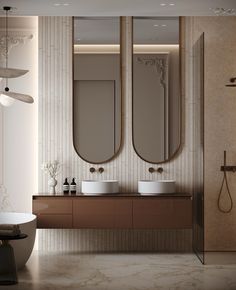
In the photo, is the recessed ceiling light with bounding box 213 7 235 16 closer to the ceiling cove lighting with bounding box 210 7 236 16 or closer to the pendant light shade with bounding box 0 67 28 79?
the ceiling cove lighting with bounding box 210 7 236 16

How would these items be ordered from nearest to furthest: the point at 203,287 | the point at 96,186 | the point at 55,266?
the point at 203,287
the point at 55,266
the point at 96,186

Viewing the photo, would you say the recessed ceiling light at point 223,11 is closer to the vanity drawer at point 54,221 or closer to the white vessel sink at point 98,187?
the white vessel sink at point 98,187

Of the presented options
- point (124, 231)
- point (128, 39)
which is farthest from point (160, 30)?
point (124, 231)

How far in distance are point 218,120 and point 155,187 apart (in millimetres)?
1171

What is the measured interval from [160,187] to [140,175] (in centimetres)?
44

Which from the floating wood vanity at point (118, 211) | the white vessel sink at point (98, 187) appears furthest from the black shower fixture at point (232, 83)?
the white vessel sink at point (98, 187)

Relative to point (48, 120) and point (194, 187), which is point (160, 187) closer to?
point (194, 187)

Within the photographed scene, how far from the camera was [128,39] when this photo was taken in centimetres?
755

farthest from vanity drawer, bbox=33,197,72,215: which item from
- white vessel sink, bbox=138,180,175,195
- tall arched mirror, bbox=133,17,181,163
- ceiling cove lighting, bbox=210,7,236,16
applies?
ceiling cove lighting, bbox=210,7,236,16

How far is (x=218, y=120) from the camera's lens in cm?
762

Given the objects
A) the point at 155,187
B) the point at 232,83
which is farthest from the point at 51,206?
the point at 232,83

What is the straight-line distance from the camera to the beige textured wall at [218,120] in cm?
758

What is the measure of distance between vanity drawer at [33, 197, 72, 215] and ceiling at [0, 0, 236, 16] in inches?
80.4

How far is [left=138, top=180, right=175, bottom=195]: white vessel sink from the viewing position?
283 inches
